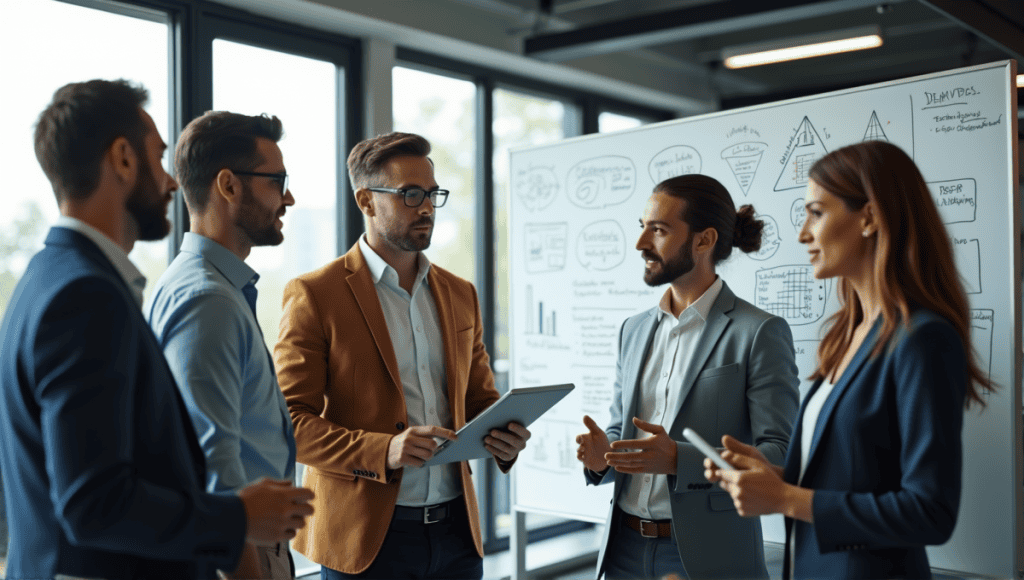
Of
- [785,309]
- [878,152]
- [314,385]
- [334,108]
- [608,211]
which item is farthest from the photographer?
[334,108]

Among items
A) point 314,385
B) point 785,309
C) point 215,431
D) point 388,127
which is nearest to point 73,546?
point 215,431

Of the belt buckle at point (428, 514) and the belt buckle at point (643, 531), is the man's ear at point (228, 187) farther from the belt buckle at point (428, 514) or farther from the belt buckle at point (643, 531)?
the belt buckle at point (643, 531)

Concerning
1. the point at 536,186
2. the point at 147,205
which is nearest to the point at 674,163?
the point at 536,186

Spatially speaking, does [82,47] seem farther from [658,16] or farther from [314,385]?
[658,16]

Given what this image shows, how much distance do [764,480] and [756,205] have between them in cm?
196

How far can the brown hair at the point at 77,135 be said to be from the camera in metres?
1.34

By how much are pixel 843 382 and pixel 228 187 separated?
4.35 ft

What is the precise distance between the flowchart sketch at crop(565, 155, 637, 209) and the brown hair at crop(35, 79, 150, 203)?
8.74 ft

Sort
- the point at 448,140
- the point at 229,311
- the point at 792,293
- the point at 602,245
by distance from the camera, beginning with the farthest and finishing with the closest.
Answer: the point at 448,140 → the point at 602,245 → the point at 792,293 → the point at 229,311

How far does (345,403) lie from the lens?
2.21 metres

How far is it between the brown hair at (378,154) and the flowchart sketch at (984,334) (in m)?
1.85

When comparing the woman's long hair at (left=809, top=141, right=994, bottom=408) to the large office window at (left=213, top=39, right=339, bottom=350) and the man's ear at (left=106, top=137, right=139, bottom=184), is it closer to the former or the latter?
the man's ear at (left=106, top=137, right=139, bottom=184)

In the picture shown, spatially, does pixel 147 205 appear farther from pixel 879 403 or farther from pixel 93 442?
pixel 879 403

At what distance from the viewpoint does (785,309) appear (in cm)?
315
